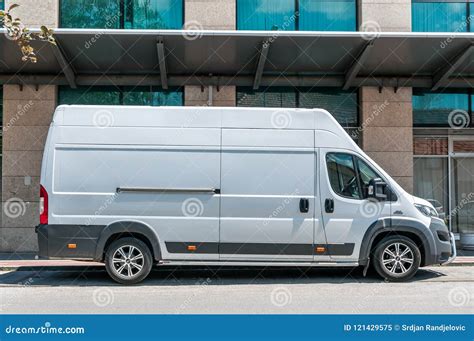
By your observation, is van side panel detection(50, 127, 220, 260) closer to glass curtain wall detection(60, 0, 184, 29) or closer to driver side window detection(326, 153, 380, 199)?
driver side window detection(326, 153, 380, 199)

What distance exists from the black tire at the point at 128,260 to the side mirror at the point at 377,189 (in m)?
3.76

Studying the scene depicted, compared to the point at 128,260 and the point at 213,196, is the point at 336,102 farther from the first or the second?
the point at 128,260

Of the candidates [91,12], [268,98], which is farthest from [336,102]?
[91,12]

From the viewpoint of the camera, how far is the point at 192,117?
929cm

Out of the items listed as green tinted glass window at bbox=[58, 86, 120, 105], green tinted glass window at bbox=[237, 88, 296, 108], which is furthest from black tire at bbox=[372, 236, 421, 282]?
green tinted glass window at bbox=[58, 86, 120, 105]

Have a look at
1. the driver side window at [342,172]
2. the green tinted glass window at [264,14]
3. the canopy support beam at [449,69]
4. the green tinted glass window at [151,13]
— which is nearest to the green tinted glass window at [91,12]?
the green tinted glass window at [151,13]

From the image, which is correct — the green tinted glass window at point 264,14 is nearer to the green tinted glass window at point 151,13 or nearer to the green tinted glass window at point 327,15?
the green tinted glass window at point 327,15

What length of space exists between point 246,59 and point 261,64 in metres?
0.43

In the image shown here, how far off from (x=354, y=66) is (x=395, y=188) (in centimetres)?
447

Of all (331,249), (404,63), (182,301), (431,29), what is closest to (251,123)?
(331,249)

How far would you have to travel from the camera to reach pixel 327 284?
9.29 meters

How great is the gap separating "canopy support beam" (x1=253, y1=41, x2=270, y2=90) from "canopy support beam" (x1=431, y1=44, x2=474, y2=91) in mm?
4288

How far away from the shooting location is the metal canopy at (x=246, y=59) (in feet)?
38.6

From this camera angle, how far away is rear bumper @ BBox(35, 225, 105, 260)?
909cm
